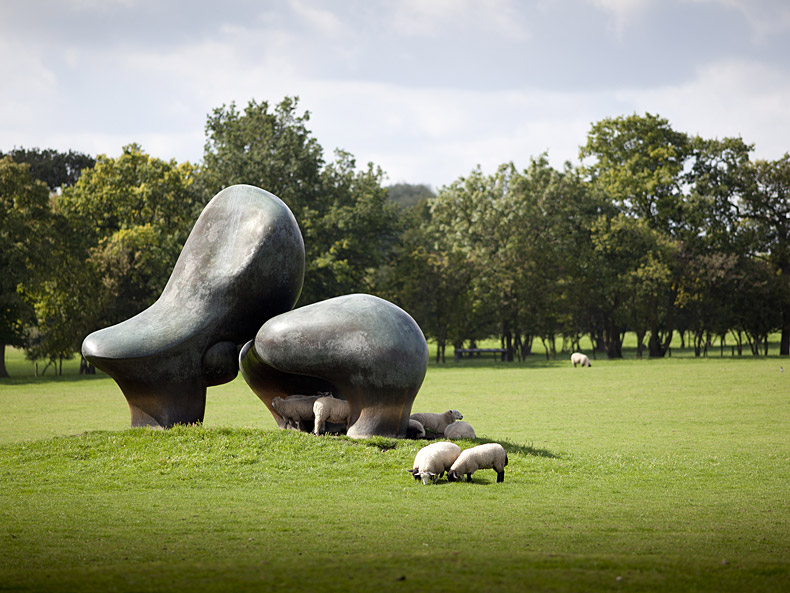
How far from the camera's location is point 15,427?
24.7 m

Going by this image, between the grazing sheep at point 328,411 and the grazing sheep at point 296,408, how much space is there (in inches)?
12.9

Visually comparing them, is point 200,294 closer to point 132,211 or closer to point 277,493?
point 277,493

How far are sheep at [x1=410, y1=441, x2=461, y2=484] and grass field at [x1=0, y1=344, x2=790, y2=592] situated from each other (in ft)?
1.01

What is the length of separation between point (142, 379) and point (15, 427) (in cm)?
867

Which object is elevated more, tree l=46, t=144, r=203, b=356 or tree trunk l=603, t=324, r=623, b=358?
tree l=46, t=144, r=203, b=356

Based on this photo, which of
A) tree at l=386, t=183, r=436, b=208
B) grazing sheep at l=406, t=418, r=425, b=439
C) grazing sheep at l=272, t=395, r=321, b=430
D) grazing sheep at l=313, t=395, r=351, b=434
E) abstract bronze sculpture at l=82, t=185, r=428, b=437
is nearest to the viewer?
abstract bronze sculpture at l=82, t=185, r=428, b=437

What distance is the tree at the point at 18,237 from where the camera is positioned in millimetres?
45219

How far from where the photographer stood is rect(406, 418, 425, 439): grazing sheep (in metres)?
18.0

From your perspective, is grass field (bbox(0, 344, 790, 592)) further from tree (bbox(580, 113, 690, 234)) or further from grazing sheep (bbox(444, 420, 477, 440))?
tree (bbox(580, 113, 690, 234))

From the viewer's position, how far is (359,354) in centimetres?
1691

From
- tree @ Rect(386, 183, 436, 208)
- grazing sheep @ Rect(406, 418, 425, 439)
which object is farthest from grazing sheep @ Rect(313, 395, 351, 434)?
tree @ Rect(386, 183, 436, 208)

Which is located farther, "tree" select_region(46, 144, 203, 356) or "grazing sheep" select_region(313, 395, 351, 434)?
"tree" select_region(46, 144, 203, 356)

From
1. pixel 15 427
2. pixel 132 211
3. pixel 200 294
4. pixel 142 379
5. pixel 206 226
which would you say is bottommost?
pixel 15 427

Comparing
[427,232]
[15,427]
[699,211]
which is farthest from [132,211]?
[699,211]
